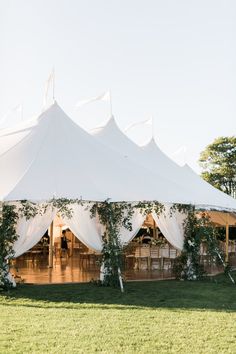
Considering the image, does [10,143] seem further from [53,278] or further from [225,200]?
[225,200]

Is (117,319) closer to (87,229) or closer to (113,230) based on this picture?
(113,230)

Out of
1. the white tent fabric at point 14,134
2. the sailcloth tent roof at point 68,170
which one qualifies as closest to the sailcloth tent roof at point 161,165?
the sailcloth tent roof at point 68,170

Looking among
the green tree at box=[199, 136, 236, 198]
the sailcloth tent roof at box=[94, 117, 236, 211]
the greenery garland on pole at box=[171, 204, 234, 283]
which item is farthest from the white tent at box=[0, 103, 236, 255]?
the green tree at box=[199, 136, 236, 198]

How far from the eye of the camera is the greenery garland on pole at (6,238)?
996 cm

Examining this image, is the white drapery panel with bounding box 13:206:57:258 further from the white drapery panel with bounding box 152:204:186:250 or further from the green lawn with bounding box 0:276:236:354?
the white drapery panel with bounding box 152:204:186:250

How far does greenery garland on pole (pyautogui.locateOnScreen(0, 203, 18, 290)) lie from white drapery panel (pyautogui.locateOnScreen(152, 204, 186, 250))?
389 centimetres

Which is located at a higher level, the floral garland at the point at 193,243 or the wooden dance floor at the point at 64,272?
the floral garland at the point at 193,243

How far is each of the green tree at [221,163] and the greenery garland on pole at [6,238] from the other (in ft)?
75.3

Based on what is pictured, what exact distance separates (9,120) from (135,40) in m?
5.88

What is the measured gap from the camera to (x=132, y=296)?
9.34 metres

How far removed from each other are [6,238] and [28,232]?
3.77ft

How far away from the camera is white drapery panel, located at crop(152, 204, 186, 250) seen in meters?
12.5

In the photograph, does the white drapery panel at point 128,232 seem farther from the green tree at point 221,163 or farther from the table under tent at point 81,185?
the green tree at point 221,163

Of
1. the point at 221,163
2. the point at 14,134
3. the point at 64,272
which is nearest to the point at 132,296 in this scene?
the point at 64,272
